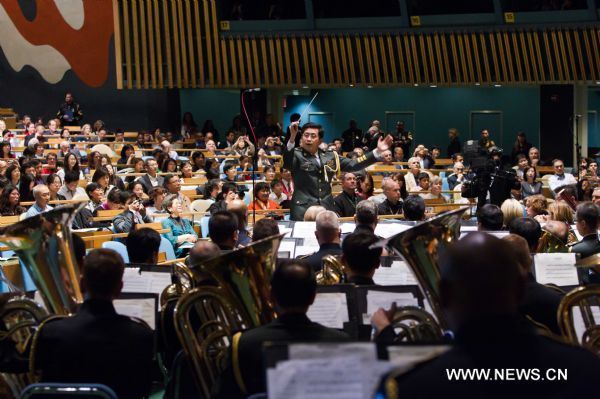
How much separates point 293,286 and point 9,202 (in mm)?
6480

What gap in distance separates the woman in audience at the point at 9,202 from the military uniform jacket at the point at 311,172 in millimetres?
2793

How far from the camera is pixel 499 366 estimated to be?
182 centimetres

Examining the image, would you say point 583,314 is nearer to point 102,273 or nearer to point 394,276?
point 394,276

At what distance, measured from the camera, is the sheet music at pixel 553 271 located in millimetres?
4520

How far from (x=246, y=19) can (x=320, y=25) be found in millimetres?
1455

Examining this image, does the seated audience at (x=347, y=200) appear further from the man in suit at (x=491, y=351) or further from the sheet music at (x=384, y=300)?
the man in suit at (x=491, y=351)

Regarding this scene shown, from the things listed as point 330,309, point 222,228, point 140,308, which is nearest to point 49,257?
point 140,308

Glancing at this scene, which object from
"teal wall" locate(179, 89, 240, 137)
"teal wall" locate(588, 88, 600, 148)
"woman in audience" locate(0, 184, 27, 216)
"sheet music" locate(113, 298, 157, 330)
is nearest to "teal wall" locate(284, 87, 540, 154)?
"teal wall" locate(588, 88, 600, 148)

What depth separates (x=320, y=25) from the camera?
→ 58.3 feet

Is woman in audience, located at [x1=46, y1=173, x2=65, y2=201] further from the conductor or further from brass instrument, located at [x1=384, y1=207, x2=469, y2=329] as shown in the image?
brass instrument, located at [x1=384, y1=207, x2=469, y2=329]

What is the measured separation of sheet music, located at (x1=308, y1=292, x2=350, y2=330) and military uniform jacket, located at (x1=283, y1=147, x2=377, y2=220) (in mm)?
4058

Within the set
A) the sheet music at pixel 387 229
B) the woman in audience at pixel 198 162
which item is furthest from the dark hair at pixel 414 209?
the woman in audience at pixel 198 162

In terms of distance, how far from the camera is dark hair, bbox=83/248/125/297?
10.8 ft

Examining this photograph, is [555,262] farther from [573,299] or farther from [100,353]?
[100,353]
